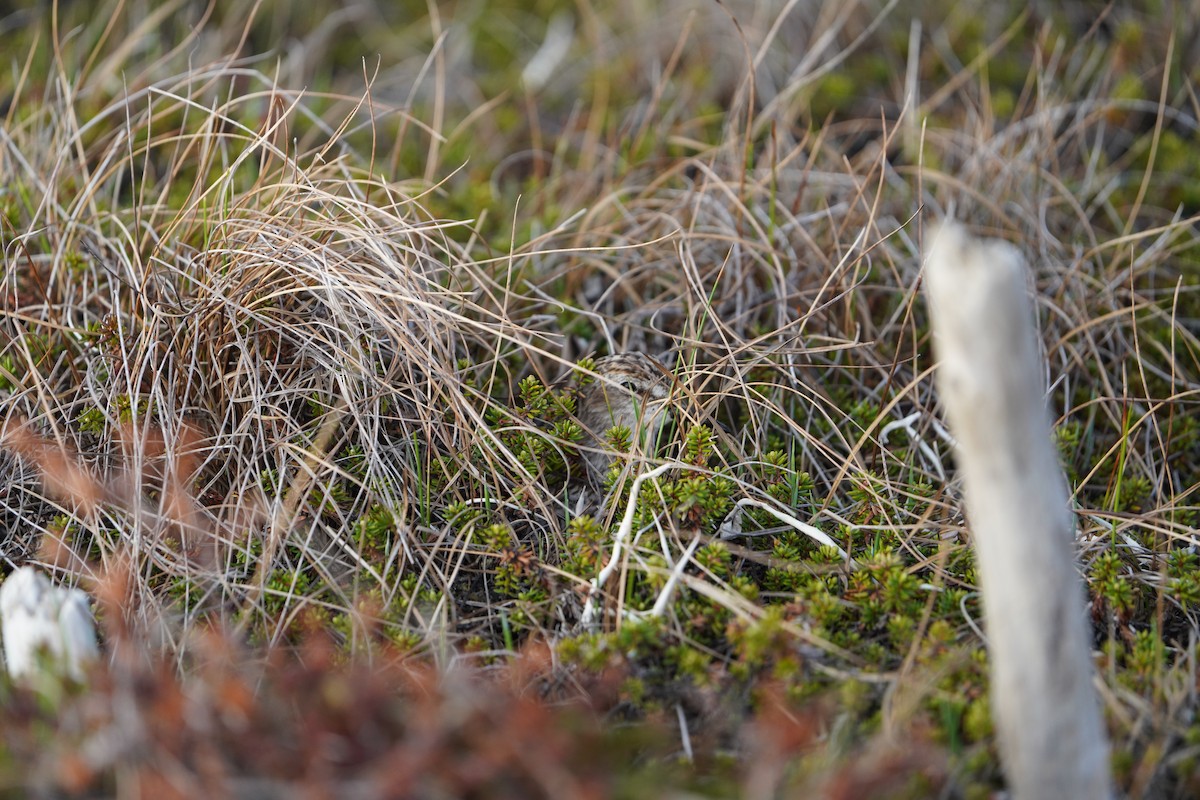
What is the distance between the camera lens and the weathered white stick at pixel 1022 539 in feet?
5.35

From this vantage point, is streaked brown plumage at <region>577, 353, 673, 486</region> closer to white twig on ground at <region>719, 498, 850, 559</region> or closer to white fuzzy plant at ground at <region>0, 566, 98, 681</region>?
white twig on ground at <region>719, 498, 850, 559</region>

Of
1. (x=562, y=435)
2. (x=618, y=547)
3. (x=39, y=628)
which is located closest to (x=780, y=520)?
(x=618, y=547)

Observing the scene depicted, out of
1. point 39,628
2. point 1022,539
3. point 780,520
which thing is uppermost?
point 1022,539

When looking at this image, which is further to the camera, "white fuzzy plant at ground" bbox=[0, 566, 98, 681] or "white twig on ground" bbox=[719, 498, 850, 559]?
"white twig on ground" bbox=[719, 498, 850, 559]

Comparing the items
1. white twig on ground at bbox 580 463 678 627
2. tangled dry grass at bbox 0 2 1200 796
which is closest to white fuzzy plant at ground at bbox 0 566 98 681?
tangled dry grass at bbox 0 2 1200 796

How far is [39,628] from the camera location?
198 centimetres

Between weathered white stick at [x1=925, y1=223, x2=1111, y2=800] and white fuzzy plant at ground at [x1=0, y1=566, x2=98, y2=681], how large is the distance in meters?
1.73

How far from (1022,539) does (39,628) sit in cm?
189

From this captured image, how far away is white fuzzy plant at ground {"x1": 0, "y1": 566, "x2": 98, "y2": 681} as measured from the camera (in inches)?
77.7

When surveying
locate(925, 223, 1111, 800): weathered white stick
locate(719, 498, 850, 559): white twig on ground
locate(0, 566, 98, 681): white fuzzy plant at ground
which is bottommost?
locate(719, 498, 850, 559): white twig on ground

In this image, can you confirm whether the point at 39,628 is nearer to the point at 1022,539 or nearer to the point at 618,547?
the point at 618,547

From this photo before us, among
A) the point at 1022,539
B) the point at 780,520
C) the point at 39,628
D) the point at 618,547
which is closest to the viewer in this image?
the point at 1022,539

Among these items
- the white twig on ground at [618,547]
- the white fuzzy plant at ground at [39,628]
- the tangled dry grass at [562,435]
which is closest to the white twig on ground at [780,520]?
the tangled dry grass at [562,435]

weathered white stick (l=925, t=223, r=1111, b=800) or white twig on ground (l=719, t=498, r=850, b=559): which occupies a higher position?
weathered white stick (l=925, t=223, r=1111, b=800)
